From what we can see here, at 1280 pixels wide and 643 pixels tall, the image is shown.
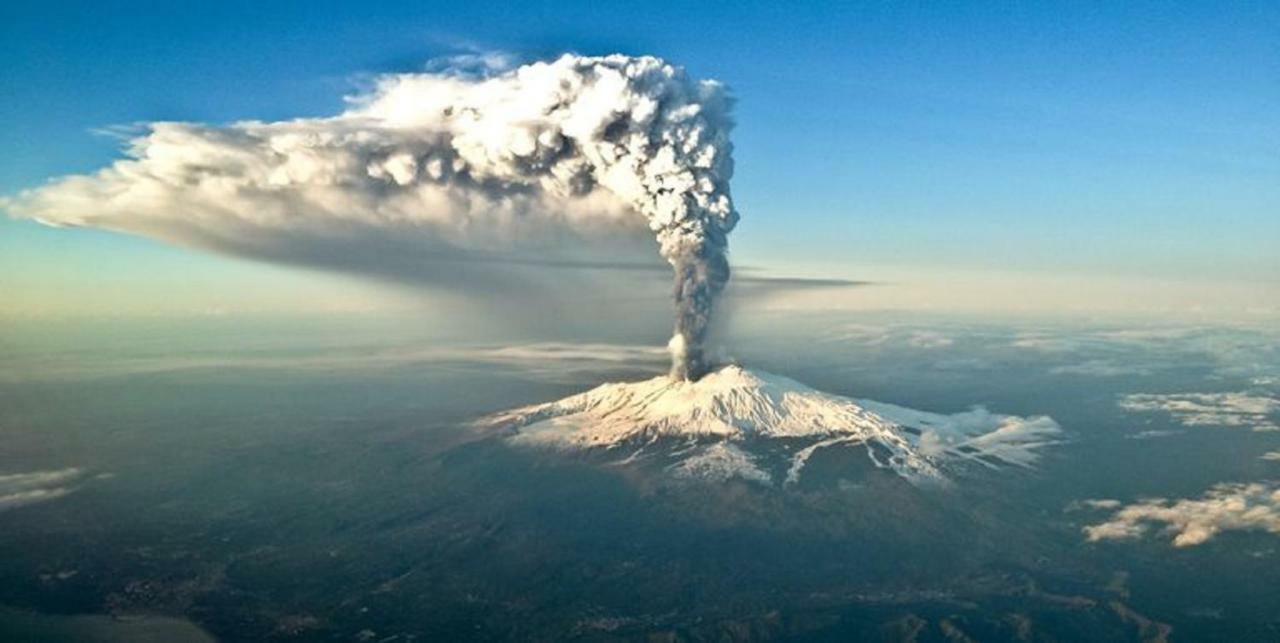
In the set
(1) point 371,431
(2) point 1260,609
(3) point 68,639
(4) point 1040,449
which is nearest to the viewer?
(3) point 68,639

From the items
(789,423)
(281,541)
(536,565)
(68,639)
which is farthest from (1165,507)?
(68,639)

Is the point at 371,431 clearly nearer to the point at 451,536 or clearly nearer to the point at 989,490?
the point at 451,536

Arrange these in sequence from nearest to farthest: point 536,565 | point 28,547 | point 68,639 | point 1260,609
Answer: point 68,639 → point 1260,609 → point 536,565 → point 28,547

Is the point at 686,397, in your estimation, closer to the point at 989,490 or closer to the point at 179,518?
the point at 989,490

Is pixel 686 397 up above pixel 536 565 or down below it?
above

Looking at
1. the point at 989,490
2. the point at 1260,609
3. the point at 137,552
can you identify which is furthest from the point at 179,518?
the point at 1260,609

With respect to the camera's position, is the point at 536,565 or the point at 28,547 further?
the point at 28,547
